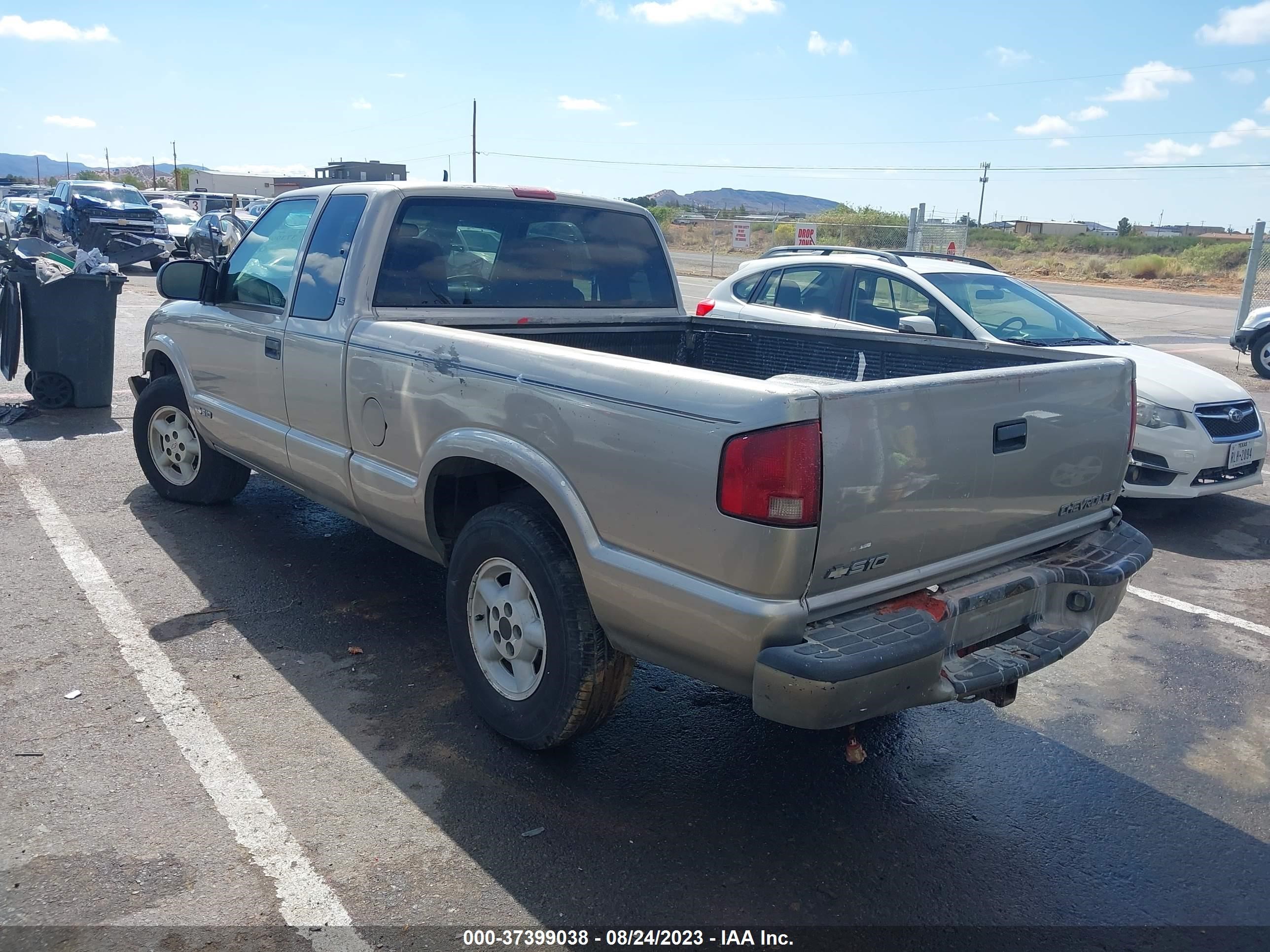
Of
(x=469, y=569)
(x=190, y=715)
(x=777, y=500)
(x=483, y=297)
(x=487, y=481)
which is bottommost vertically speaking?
(x=190, y=715)

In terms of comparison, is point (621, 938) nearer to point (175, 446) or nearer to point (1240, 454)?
point (175, 446)

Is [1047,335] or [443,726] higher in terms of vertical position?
[1047,335]

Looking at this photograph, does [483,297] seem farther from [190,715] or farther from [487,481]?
[190,715]

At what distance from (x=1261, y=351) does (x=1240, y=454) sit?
27.2ft

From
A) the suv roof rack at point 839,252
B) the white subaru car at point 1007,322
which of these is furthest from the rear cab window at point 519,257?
the suv roof rack at point 839,252

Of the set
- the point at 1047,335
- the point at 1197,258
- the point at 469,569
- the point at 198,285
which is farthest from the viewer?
the point at 1197,258

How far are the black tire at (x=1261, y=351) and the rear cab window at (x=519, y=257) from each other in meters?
11.7

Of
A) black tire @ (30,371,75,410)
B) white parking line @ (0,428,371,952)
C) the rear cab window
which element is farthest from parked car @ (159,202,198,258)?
the rear cab window

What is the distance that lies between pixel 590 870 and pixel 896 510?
142 centimetres

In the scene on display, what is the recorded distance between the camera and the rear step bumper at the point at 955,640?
2777 millimetres

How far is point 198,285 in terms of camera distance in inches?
217

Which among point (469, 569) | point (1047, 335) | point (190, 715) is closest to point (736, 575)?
point (469, 569)

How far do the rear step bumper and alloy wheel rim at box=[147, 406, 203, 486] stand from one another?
4667 mm

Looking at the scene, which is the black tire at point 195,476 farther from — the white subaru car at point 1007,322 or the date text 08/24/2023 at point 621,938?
the date text 08/24/2023 at point 621,938
